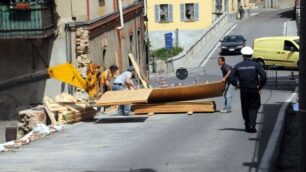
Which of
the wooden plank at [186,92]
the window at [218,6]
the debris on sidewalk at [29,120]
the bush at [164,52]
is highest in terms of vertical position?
A: the window at [218,6]

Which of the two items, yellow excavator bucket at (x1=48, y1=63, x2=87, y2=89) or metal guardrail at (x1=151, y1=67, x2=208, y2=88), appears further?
metal guardrail at (x1=151, y1=67, x2=208, y2=88)

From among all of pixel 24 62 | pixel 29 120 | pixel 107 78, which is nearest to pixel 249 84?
pixel 29 120

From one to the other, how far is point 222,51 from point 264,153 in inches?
1573

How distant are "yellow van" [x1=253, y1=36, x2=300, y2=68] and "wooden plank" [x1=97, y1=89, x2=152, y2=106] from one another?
18507 millimetres

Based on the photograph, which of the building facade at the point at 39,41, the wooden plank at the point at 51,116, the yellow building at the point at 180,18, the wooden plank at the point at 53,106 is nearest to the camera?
the wooden plank at the point at 51,116

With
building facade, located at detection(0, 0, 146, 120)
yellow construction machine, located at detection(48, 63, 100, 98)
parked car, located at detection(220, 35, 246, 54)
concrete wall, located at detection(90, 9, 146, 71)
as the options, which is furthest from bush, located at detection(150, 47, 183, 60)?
yellow construction machine, located at detection(48, 63, 100, 98)

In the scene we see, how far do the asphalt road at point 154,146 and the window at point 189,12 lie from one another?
161 ft

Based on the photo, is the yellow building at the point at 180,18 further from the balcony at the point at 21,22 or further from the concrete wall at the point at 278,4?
the balcony at the point at 21,22

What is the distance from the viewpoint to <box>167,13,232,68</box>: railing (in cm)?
4988

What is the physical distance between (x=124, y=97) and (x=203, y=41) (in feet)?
130

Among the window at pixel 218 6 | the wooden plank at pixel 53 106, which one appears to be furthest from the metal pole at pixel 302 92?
the window at pixel 218 6

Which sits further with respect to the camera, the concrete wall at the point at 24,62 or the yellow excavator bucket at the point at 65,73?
the concrete wall at the point at 24,62

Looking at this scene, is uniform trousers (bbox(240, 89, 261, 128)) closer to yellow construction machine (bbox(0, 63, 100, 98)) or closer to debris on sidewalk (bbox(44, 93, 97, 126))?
debris on sidewalk (bbox(44, 93, 97, 126))

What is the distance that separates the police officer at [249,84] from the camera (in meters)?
13.8
